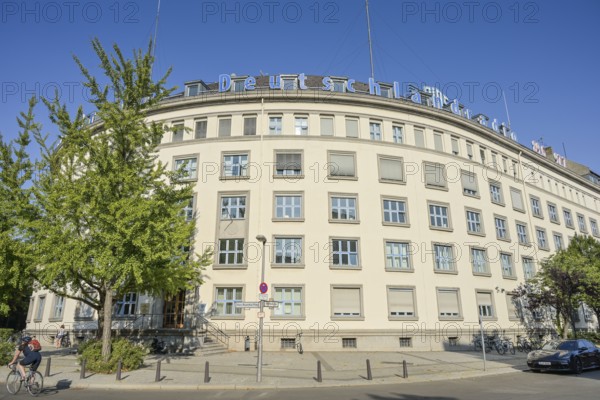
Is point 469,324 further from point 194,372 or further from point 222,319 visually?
point 194,372

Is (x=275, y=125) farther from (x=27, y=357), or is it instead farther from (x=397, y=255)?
(x=27, y=357)

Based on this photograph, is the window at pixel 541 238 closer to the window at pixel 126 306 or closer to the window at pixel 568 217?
the window at pixel 568 217

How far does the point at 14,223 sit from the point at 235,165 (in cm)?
1279

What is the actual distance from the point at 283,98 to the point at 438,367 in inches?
768

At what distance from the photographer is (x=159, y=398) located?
33.8ft

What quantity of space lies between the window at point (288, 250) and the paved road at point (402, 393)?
1198 cm

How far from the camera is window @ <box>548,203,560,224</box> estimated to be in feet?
120

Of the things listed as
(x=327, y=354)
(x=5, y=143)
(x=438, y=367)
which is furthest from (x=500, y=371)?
(x=5, y=143)

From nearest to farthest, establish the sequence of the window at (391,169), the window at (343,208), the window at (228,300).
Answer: the window at (228,300), the window at (343,208), the window at (391,169)

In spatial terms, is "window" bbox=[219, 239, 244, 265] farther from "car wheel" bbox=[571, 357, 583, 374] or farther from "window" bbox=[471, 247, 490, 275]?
"car wheel" bbox=[571, 357, 583, 374]

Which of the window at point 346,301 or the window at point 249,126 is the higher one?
the window at point 249,126

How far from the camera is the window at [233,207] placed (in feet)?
81.8

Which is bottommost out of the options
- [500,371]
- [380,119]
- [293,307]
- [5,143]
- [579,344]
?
[500,371]

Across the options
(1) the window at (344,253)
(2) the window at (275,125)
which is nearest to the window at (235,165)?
(2) the window at (275,125)
